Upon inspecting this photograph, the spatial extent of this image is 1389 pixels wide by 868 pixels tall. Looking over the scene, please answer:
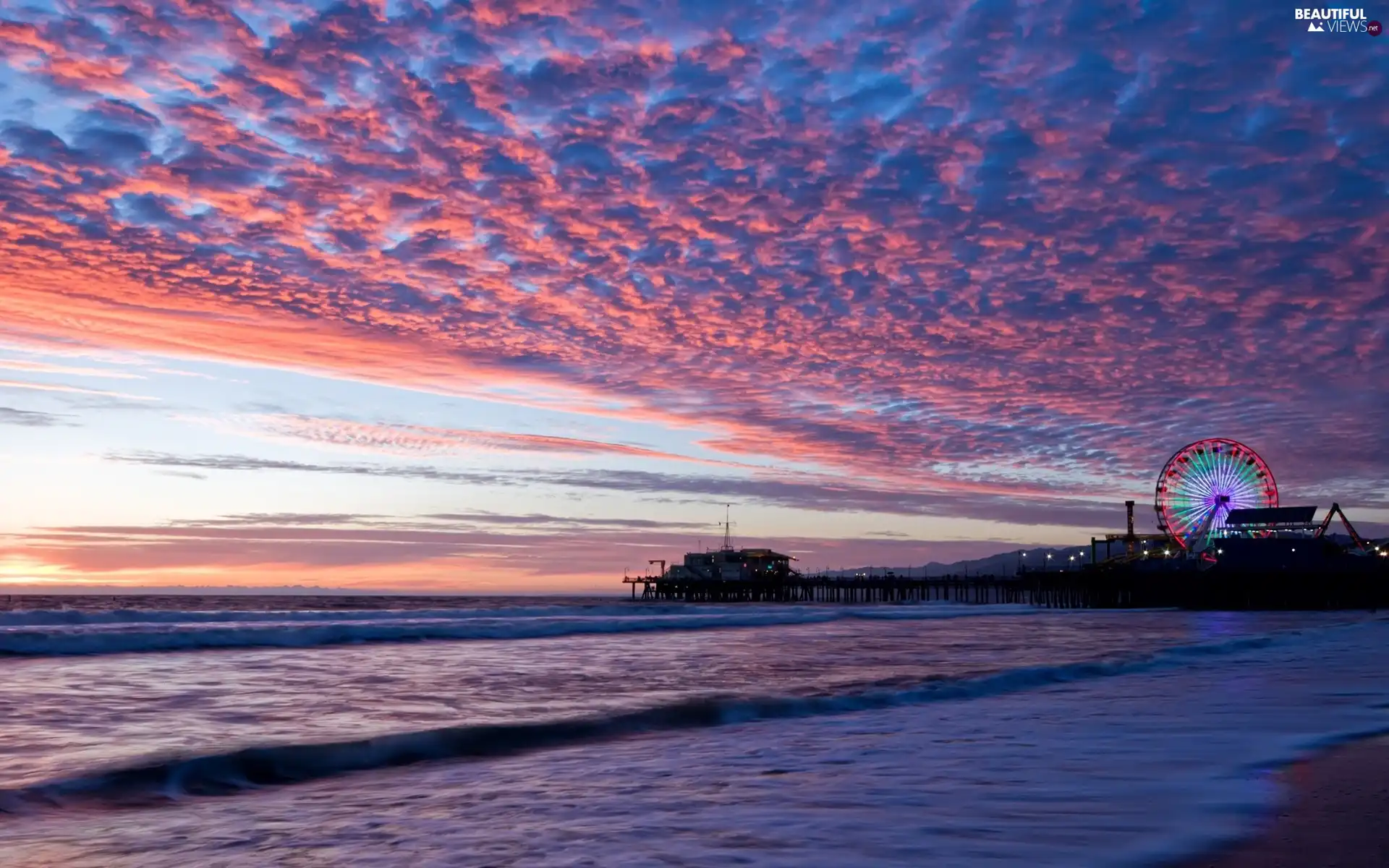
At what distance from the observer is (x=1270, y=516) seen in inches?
3600

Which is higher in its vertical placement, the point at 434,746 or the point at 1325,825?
the point at 1325,825

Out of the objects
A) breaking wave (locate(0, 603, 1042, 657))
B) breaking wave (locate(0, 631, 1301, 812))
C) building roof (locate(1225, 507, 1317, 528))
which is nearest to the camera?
breaking wave (locate(0, 631, 1301, 812))

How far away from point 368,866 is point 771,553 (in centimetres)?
14239

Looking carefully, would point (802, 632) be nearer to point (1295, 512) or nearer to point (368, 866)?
point (368, 866)

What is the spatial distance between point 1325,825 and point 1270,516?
323 feet

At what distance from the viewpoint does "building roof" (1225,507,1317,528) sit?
91125mm

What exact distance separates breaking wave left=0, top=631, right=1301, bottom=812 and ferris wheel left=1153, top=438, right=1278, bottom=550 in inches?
3219

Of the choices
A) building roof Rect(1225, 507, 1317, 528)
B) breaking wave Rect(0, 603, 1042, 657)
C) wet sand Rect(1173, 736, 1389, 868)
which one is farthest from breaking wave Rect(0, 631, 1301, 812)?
building roof Rect(1225, 507, 1317, 528)

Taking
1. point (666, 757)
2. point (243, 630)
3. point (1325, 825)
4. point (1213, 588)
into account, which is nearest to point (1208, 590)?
point (1213, 588)

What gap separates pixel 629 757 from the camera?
442 inches

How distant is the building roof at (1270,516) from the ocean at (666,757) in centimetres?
7453

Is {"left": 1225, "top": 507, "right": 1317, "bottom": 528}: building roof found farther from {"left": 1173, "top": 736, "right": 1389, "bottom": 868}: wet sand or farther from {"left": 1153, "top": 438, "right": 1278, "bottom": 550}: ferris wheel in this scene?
{"left": 1173, "top": 736, "right": 1389, "bottom": 868}: wet sand

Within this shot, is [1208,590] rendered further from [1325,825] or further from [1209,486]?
[1325,825]

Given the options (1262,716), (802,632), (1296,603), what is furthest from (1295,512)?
(1262,716)
